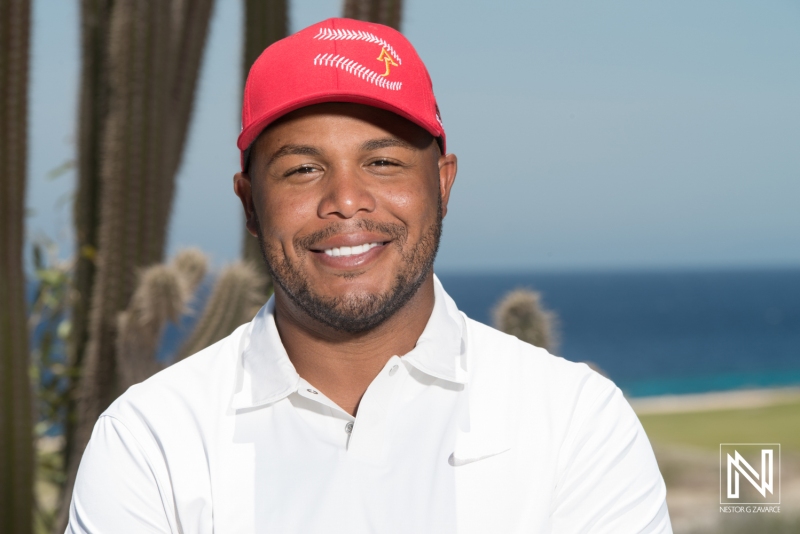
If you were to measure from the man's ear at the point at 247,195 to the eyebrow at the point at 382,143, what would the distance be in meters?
0.31

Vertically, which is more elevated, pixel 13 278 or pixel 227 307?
pixel 13 278

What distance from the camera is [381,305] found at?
5.59 feet

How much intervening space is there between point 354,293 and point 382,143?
1.00 ft

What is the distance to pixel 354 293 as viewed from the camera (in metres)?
1.70

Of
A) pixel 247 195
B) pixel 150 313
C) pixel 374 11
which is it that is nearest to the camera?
pixel 247 195

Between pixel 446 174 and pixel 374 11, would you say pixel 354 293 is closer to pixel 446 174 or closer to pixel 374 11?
pixel 446 174

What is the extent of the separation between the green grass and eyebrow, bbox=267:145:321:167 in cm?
1461

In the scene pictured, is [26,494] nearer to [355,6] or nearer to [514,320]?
[514,320]

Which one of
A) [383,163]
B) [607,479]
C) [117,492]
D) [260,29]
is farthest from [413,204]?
[260,29]

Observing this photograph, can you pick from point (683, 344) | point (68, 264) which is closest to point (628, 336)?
point (683, 344)

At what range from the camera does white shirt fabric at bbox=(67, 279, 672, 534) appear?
1509 millimetres

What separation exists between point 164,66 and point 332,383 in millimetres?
2920

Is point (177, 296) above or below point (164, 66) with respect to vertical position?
below

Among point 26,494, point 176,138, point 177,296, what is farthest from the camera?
point 176,138
